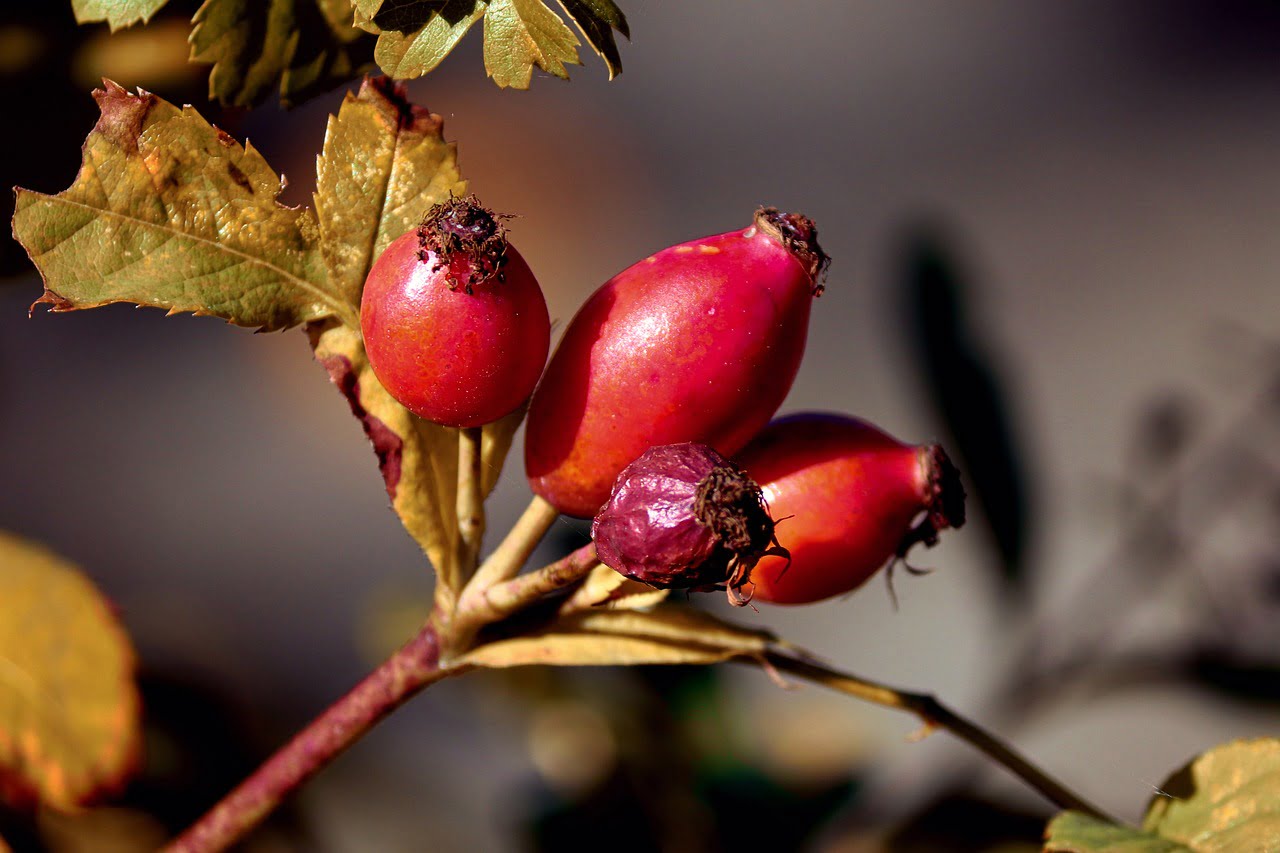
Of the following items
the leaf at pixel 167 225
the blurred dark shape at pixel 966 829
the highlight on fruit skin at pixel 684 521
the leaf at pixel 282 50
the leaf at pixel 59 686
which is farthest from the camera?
the blurred dark shape at pixel 966 829

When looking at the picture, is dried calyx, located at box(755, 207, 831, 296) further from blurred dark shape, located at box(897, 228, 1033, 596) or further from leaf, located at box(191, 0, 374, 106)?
blurred dark shape, located at box(897, 228, 1033, 596)

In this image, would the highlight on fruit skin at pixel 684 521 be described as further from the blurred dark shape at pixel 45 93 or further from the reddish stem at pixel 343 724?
the blurred dark shape at pixel 45 93

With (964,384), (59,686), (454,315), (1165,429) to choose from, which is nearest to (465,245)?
(454,315)

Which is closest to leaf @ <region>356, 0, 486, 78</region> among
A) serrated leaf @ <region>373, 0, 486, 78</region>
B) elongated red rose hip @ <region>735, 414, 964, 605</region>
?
serrated leaf @ <region>373, 0, 486, 78</region>

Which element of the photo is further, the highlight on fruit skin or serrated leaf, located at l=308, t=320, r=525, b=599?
serrated leaf, located at l=308, t=320, r=525, b=599

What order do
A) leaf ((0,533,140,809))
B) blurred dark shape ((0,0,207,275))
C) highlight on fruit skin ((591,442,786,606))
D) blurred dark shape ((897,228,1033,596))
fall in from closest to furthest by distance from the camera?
highlight on fruit skin ((591,442,786,606))
blurred dark shape ((0,0,207,275))
leaf ((0,533,140,809))
blurred dark shape ((897,228,1033,596))

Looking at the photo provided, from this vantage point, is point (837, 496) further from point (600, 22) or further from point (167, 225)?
point (167, 225)

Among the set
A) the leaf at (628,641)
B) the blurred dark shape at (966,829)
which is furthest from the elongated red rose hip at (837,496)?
the blurred dark shape at (966,829)
